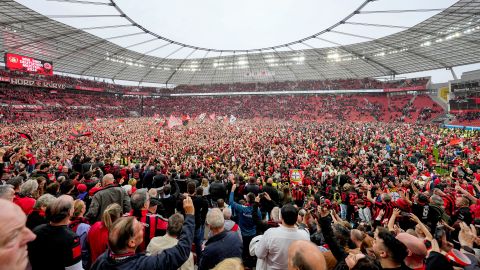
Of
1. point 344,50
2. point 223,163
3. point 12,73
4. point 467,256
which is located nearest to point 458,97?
point 344,50

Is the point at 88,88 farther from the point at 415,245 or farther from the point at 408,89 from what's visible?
the point at 408,89

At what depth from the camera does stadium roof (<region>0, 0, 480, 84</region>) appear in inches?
877

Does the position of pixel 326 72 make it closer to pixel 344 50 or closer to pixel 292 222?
pixel 344 50

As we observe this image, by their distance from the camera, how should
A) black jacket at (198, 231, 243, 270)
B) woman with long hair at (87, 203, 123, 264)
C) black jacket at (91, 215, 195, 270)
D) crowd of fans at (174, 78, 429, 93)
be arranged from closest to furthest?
black jacket at (91, 215, 195, 270)
black jacket at (198, 231, 243, 270)
woman with long hair at (87, 203, 123, 264)
crowd of fans at (174, 78, 429, 93)

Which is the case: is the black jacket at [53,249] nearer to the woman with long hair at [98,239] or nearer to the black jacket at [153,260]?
the woman with long hair at [98,239]

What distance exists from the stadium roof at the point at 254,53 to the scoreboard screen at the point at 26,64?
123 centimetres

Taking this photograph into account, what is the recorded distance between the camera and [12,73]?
120 ft

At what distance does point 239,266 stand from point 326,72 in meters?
48.8

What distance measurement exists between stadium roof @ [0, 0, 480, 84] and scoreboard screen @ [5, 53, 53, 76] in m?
1.23

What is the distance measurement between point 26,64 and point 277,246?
142 ft

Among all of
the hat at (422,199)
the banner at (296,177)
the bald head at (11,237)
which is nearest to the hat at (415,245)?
the bald head at (11,237)

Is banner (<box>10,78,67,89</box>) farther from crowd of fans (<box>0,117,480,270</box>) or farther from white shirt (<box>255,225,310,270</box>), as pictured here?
white shirt (<box>255,225,310,270</box>)

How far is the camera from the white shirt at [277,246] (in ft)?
8.57

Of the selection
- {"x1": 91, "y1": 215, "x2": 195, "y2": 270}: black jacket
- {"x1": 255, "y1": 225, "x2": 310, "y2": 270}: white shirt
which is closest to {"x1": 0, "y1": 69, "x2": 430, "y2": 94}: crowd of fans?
{"x1": 91, "y1": 215, "x2": 195, "y2": 270}: black jacket
